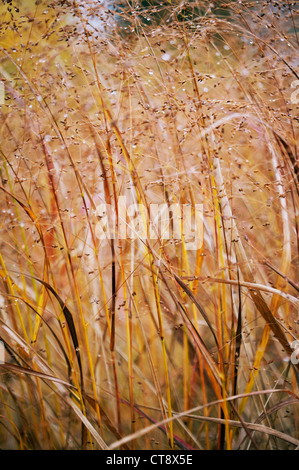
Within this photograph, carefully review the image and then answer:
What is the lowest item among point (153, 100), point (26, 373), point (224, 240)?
point (26, 373)

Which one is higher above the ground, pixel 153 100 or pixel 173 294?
pixel 153 100

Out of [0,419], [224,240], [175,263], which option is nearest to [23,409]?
[0,419]

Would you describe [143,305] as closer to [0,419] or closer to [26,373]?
[26,373]

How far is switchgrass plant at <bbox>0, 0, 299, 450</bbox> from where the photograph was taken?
870mm

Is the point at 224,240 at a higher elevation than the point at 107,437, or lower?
higher

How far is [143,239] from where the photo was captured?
2.84 ft

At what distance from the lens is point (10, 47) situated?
3.02 feet

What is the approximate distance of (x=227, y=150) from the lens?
0.90 m

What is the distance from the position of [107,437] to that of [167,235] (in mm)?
490

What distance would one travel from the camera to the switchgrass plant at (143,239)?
2.85 ft
